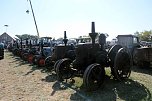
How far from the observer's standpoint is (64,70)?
10172 millimetres

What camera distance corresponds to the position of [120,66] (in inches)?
358

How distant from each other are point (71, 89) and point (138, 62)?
22.3 feet

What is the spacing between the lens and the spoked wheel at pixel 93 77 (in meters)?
7.52

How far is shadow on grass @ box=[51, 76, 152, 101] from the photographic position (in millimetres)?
7152

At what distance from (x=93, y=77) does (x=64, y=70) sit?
8.39ft

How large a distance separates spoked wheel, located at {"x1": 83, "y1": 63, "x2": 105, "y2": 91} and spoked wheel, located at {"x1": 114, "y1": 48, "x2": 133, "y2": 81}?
887 millimetres

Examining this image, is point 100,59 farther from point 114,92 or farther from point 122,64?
point 114,92

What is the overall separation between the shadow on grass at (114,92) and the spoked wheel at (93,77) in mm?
210

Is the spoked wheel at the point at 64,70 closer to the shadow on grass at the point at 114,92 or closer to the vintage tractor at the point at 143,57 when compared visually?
the shadow on grass at the point at 114,92

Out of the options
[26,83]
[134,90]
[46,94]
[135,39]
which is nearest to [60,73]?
[26,83]

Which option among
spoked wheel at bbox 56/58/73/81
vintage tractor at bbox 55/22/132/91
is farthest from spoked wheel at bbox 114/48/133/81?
spoked wheel at bbox 56/58/73/81

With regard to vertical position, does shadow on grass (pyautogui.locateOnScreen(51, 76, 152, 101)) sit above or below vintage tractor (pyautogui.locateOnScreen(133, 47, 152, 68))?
below

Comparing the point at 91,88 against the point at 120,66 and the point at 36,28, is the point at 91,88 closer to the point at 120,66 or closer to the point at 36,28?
the point at 120,66

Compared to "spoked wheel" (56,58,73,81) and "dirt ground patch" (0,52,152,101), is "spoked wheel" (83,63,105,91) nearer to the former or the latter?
"dirt ground patch" (0,52,152,101)
